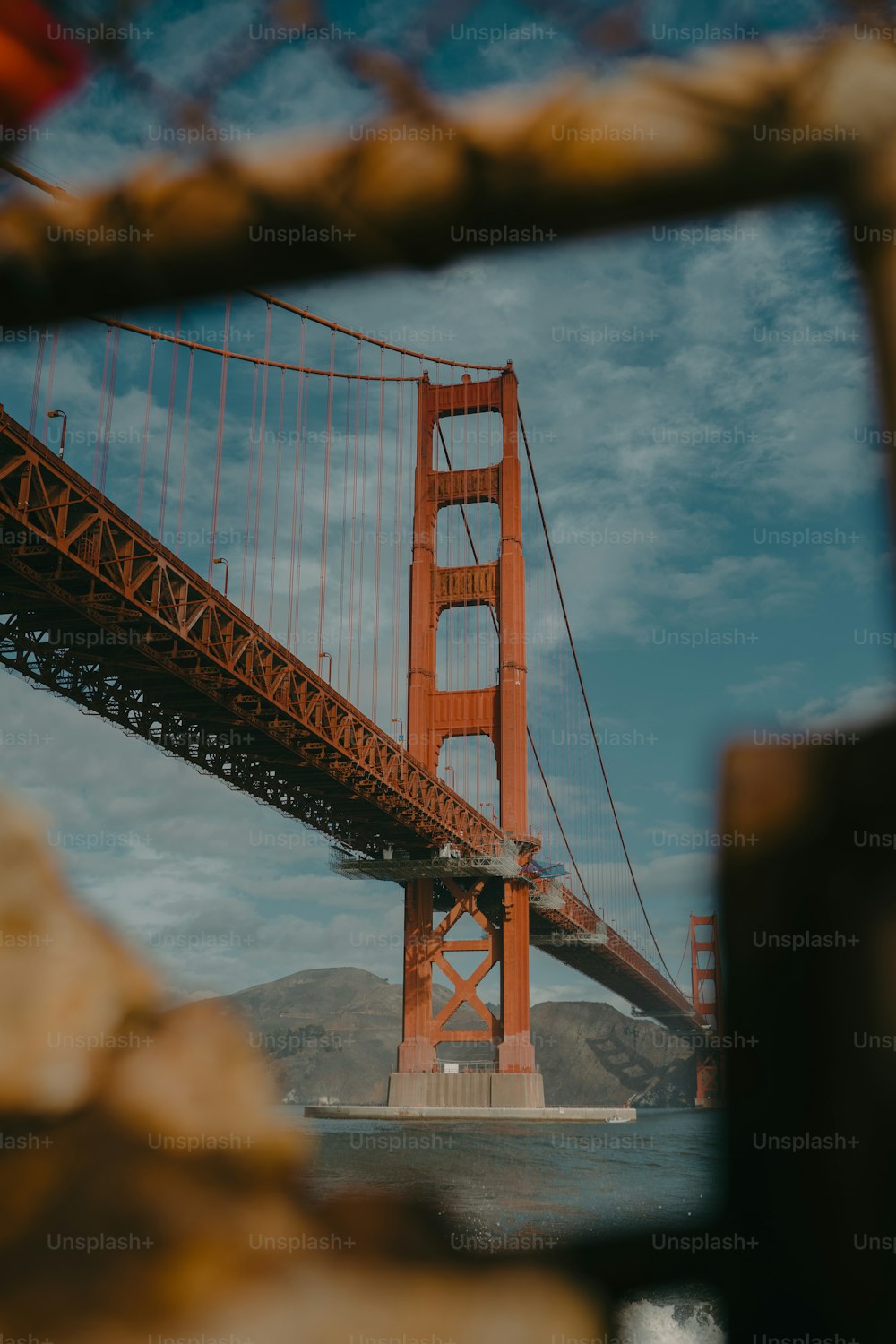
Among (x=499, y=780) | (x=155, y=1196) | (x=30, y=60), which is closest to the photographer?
(x=155, y=1196)

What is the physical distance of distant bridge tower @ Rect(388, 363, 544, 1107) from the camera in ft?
89.8

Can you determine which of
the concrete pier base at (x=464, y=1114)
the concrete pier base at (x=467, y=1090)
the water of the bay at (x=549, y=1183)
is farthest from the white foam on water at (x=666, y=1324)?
the concrete pier base at (x=467, y=1090)

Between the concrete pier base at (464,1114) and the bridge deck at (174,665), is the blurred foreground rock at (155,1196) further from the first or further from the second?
the concrete pier base at (464,1114)

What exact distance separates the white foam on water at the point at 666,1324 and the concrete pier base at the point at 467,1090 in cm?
2713

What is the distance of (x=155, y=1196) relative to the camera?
0.70 m

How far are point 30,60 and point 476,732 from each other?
28444 mm

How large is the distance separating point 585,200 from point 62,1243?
3.16ft

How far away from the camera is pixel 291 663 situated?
65.3ft

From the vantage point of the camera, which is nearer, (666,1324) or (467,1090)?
(666,1324)

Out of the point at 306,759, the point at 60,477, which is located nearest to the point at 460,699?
the point at 306,759

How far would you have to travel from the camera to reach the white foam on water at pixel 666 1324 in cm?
81

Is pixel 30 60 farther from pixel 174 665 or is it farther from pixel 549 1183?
pixel 174 665

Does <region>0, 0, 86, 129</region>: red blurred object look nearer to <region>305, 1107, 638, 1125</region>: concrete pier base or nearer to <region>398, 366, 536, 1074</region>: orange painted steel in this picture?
<region>305, 1107, 638, 1125</region>: concrete pier base

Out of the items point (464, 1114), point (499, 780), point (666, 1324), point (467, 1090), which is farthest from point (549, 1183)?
point (499, 780)
